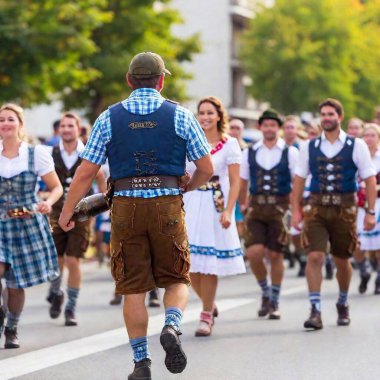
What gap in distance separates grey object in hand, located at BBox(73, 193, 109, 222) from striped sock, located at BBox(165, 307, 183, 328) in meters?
0.79

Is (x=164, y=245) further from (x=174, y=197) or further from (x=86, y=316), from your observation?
(x=86, y=316)

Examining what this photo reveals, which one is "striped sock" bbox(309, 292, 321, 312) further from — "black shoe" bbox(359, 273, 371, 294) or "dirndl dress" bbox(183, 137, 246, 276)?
"black shoe" bbox(359, 273, 371, 294)

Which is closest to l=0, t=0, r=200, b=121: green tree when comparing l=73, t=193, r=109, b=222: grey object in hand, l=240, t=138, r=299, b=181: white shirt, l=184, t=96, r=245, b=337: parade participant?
l=240, t=138, r=299, b=181: white shirt

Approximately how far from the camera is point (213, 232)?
10.5 meters

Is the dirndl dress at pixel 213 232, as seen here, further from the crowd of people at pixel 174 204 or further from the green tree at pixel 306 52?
the green tree at pixel 306 52

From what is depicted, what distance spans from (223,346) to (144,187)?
2645mm

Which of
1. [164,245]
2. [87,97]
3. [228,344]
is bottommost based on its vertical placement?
[228,344]

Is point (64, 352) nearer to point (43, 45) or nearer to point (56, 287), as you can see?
point (56, 287)

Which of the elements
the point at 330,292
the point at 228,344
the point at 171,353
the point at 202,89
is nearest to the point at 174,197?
the point at 171,353

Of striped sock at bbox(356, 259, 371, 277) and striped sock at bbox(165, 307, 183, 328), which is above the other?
striped sock at bbox(356, 259, 371, 277)

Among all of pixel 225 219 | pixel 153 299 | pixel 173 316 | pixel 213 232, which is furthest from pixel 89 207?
pixel 153 299

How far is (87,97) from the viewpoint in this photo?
39781mm

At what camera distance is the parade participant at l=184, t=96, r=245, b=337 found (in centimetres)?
1040

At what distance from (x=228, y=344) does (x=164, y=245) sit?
254cm
